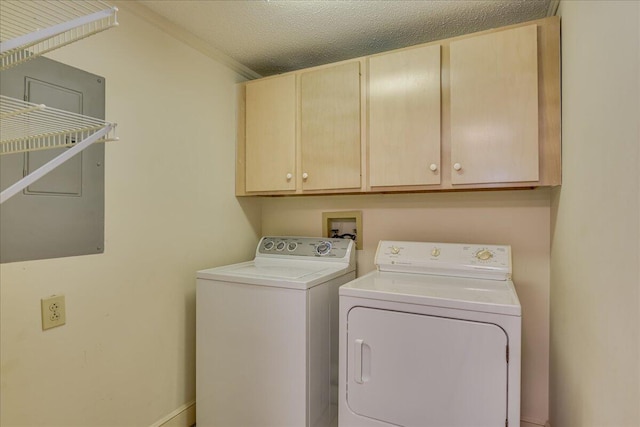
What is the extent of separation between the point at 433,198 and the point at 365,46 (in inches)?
40.2

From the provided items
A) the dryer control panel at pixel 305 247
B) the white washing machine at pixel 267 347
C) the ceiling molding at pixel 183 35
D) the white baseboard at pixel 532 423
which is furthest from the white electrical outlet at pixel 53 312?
the white baseboard at pixel 532 423

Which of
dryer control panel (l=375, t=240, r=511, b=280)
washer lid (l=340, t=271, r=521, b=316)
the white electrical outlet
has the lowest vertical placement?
the white electrical outlet

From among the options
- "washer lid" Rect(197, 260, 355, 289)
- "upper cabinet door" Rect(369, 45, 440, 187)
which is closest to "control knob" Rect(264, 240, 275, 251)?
"washer lid" Rect(197, 260, 355, 289)

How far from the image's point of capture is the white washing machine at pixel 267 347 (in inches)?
63.7

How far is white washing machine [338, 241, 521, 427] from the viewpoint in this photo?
4.20ft

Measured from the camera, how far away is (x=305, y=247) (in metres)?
2.31

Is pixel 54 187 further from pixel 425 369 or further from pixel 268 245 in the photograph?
pixel 425 369

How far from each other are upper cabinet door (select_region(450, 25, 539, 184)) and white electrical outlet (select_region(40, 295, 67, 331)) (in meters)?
1.86

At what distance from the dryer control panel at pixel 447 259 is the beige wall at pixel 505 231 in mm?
202

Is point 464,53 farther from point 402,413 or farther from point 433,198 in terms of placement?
point 402,413

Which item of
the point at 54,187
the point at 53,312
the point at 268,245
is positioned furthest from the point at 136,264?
the point at 268,245

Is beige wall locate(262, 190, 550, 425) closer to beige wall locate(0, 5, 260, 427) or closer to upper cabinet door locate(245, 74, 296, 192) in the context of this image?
upper cabinet door locate(245, 74, 296, 192)

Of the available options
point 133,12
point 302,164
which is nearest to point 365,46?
point 302,164

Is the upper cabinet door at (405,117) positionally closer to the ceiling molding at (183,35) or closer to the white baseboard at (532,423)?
the ceiling molding at (183,35)
